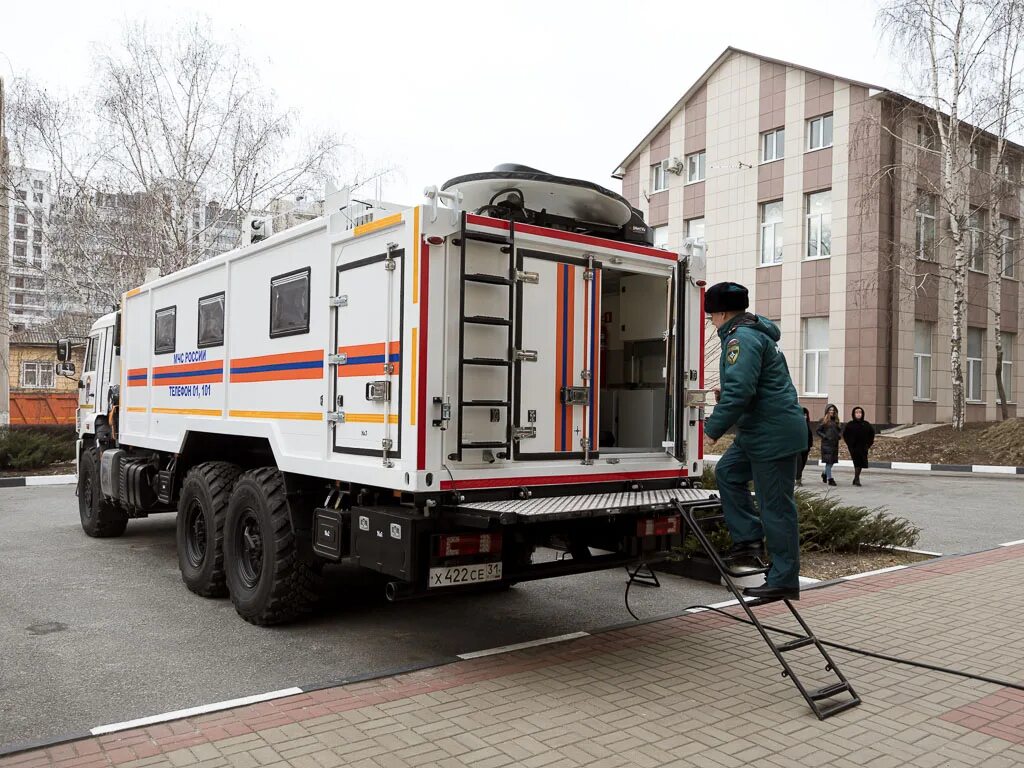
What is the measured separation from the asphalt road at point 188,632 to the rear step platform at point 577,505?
1194 mm

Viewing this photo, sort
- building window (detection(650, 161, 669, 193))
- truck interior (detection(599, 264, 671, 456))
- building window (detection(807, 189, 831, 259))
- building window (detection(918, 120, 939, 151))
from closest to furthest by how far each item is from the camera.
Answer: truck interior (detection(599, 264, 671, 456)) < building window (detection(918, 120, 939, 151)) < building window (detection(807, 189, 831, 259)) < building window (detection(650, 161, 669, 193))

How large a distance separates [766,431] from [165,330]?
20.3 ft

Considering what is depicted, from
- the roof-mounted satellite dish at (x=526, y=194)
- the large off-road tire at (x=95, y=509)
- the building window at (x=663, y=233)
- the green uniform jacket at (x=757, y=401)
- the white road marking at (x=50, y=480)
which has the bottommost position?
the white road marking at (x=50, y=480)

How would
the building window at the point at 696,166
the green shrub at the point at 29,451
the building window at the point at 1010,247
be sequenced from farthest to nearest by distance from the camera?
the building window at the point at 696,166, the building window at the point at 1010,247, the green shrub at the point at 29,451

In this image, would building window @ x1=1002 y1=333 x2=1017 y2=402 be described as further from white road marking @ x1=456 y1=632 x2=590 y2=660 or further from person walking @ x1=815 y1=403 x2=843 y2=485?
white road marking @ x1=456 y1=632 x2=590 y2=660

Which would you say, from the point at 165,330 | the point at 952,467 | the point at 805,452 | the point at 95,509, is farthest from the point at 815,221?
the point at 805,452

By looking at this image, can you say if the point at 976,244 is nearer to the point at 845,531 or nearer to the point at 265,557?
the point at 845,531

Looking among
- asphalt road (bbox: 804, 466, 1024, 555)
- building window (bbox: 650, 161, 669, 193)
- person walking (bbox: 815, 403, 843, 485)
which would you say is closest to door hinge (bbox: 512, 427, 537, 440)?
asphalt road (bbox: 804, 466, 1024, 555)

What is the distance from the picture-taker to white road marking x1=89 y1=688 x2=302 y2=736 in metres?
4.16

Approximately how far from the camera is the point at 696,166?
3062cm

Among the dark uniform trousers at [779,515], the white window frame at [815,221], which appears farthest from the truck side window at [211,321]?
the white window frame at [815,221]

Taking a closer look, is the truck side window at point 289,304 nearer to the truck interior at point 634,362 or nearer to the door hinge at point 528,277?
the door hinge at point 528,277

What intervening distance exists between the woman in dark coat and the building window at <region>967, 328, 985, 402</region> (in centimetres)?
1383

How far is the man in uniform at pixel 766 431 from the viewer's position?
15.8 feet
